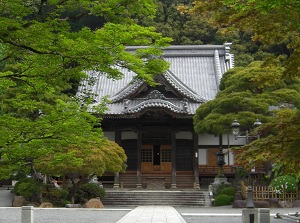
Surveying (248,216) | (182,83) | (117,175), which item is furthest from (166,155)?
(248,216)

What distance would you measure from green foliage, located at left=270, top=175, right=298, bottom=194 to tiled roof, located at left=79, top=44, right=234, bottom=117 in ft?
25.1

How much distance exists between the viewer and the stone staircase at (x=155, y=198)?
23953 mm

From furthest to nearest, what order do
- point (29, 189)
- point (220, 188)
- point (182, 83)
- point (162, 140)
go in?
1. point (182, 83)
2. point (162, 140)
3. point (220, 188)
4. point (29, 189)

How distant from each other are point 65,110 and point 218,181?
56.2ft

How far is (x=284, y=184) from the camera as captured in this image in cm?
2169

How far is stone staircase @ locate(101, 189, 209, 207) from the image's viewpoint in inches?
943

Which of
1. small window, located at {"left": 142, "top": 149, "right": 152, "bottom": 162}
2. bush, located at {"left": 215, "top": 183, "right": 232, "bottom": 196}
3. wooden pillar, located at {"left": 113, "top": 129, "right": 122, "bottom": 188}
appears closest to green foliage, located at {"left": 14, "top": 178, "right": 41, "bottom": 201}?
wooden pillar, located at {"left": 113, "top": 129, "right": 122, "bottom": 188}

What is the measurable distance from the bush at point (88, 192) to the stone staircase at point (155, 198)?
880 mm

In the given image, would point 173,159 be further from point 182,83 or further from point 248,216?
point 248,216

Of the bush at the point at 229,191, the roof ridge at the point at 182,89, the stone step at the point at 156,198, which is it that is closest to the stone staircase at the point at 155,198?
the stone step at the point at 156,198

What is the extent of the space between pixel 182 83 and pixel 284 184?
11633 mm

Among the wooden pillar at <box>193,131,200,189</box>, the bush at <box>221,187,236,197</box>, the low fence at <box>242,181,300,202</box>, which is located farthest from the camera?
the wooden pillar at <box>193,131,200,189</box>

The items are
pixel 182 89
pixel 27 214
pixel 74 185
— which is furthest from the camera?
pixel 182 89

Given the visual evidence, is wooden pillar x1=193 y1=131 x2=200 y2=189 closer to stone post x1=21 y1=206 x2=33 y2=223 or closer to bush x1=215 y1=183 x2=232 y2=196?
bush x1=215 y1=183 x2=232 y2=196
